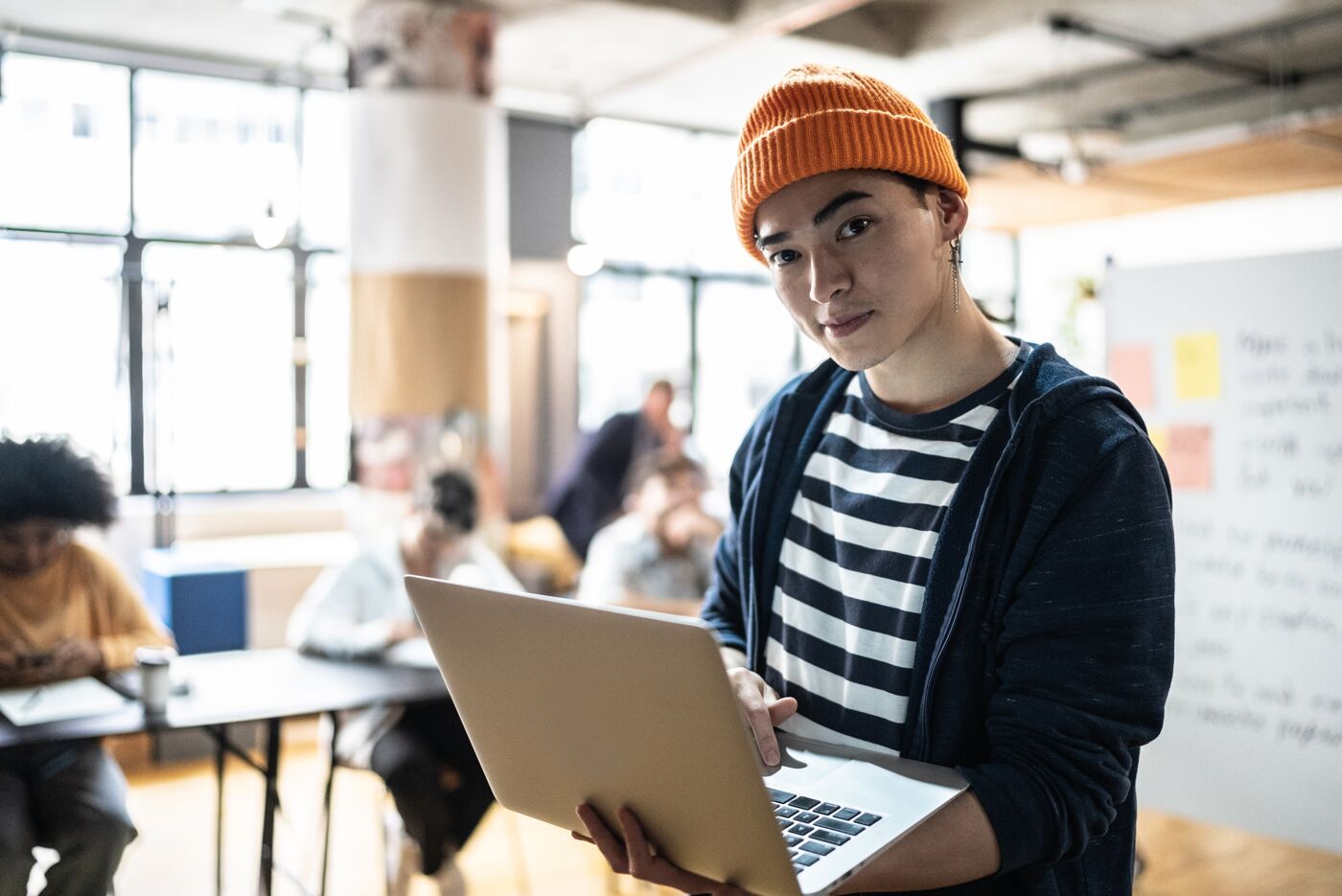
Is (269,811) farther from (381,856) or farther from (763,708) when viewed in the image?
(763,708)

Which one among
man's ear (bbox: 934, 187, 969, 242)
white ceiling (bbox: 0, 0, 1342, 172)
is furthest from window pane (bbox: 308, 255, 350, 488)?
man's ear (bbox: 934, 187, 969, 242)

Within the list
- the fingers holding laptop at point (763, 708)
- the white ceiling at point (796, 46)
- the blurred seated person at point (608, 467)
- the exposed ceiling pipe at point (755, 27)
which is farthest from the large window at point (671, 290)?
the fingers holding laptop at point (763, 708)

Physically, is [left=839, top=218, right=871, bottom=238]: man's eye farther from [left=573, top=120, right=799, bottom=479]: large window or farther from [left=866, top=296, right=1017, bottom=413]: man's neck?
[left=573, top=120, right=799, bottom=479]: large window

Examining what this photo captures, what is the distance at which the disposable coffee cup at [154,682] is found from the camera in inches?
A: 106

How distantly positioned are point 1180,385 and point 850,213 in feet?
8.73

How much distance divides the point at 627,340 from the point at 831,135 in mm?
6986

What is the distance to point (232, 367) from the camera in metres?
6.71

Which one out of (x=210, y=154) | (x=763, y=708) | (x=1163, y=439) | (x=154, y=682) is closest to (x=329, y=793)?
(x=154, y=682)

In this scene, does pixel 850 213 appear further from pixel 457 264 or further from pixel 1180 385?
pixel 457 264

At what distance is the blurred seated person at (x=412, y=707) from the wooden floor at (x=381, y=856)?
0.72ft

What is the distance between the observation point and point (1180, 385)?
3.51 metres

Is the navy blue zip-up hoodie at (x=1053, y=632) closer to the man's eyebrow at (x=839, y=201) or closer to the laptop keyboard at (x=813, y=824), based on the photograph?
the laptop keyboard at (x=813, y=824)

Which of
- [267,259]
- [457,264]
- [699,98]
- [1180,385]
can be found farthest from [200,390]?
[1180,385]

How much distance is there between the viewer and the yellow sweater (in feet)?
A: 9.96
